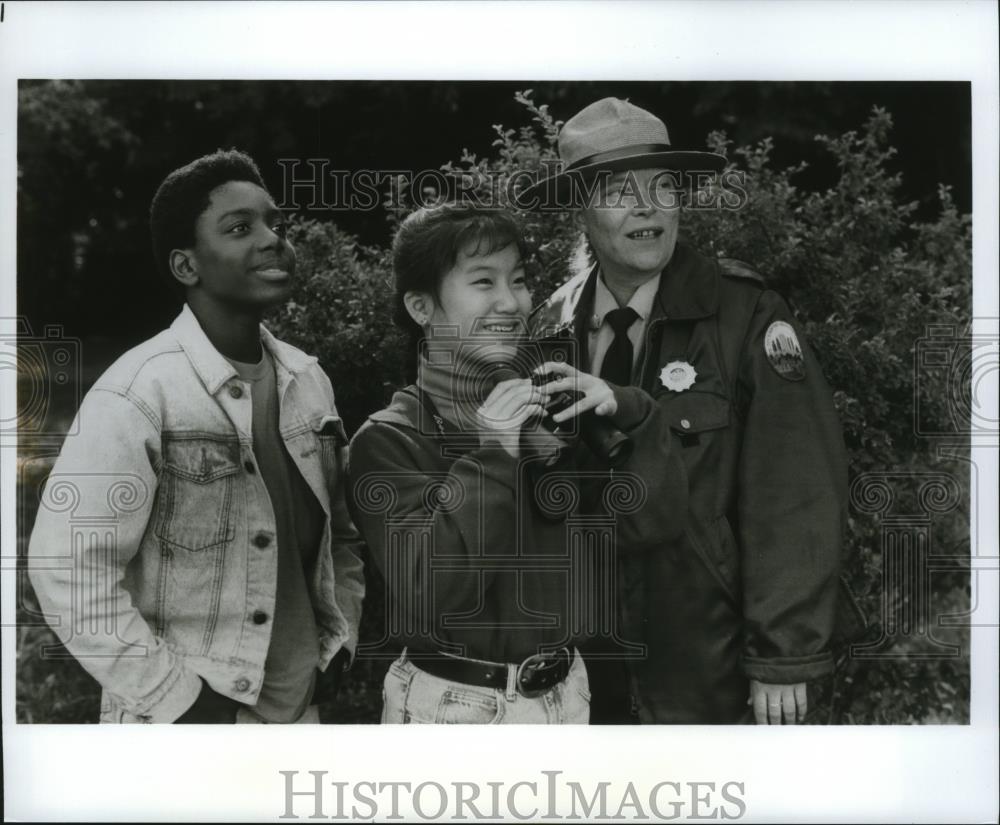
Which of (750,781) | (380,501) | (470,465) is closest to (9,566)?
(380,501)

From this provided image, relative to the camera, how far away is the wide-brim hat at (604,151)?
5.02 metres

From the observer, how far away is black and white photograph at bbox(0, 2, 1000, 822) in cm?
499

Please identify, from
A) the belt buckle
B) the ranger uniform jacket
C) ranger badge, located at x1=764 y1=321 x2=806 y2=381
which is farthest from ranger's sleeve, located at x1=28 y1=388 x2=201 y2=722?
ranger badge, located at x1=764 y1=321 x2=806 y2=381

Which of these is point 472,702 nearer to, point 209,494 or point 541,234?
point 209,494

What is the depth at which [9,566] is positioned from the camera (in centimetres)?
514

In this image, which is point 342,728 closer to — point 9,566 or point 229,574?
point 229,574

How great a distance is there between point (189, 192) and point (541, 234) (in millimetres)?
1237

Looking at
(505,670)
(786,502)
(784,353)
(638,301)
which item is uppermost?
(638,301)
